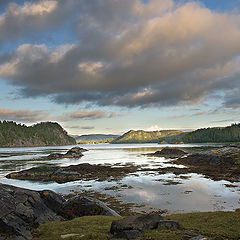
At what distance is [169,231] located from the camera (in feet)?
46.0

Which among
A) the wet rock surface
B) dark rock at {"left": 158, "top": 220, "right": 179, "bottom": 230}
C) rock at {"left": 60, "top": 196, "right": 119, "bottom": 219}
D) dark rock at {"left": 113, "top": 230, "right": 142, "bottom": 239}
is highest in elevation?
dark rock at {"left": 113, "top": 230, "right": 142, "bottom": 239}

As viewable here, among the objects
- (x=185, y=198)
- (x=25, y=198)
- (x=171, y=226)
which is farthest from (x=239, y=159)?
(x=25, y=198)

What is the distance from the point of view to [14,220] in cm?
1594

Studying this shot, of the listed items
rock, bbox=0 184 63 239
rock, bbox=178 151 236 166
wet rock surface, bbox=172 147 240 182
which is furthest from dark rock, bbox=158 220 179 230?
rock, bbox=178 151 236 166

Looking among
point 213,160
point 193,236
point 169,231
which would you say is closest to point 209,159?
point 213,160

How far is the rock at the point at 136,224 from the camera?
14078mm

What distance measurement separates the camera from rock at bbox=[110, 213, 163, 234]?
14.1 metres

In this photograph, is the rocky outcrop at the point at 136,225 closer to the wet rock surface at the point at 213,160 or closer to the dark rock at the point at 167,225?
the dark rock at the point at 167,225

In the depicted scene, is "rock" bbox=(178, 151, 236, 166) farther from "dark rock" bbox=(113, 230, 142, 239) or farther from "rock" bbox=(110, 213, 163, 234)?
"dark rock" bbox=(113, 230, 142, 239)

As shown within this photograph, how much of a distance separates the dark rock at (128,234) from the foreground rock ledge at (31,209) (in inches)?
258

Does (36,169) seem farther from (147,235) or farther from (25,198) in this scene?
(147,235)

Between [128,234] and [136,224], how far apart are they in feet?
4.11

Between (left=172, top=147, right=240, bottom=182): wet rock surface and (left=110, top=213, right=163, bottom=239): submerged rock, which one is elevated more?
(left=110, top=213, right=163, bottom=239): submerged rock

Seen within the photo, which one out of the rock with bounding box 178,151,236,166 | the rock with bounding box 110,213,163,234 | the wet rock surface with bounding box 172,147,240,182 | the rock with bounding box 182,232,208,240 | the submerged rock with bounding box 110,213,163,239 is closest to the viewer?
the rock with bounding box 182,232,208,240
